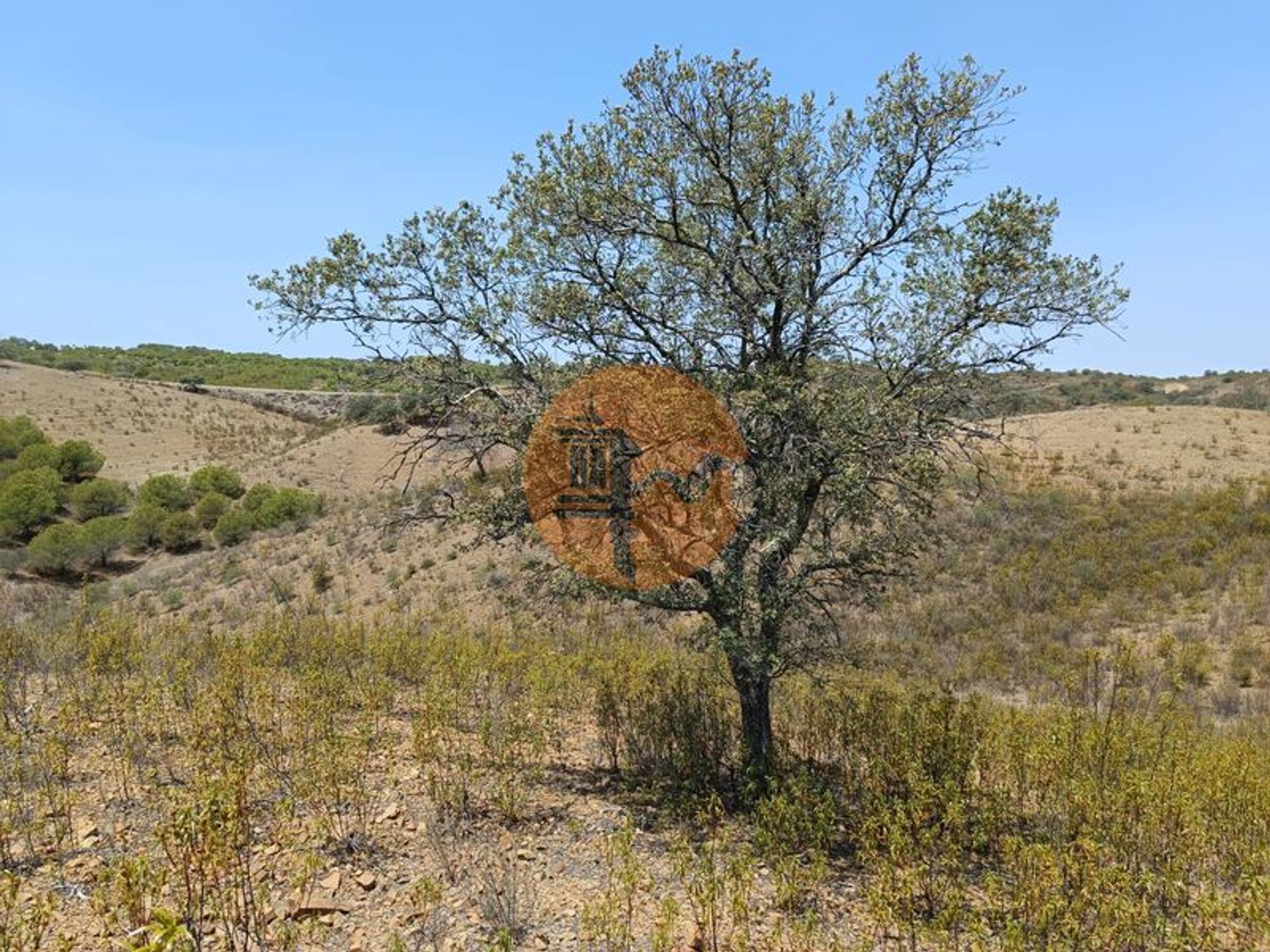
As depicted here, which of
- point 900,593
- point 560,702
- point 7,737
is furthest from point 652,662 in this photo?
point 900,593

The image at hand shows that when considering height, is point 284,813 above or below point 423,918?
above

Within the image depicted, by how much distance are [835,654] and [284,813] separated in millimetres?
4462

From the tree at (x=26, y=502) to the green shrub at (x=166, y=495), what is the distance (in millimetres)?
2687

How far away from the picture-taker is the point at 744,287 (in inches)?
263

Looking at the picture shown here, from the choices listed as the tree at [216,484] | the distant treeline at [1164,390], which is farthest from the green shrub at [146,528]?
the distant treeline at [1164,390]

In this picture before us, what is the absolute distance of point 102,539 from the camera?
24.2 meters

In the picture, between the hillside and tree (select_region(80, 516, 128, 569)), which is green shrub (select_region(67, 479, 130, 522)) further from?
the hillside

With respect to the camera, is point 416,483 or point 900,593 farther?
point 416,483

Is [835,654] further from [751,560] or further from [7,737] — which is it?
[7,737]

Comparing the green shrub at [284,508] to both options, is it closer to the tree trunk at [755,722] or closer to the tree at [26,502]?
the tree at [26,502]

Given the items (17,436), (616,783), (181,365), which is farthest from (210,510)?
(181,365)

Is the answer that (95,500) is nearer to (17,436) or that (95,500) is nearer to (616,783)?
(17,436)

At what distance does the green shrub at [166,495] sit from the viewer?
2705 centimetres

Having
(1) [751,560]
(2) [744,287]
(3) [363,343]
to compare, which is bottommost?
(1) [751,560]
